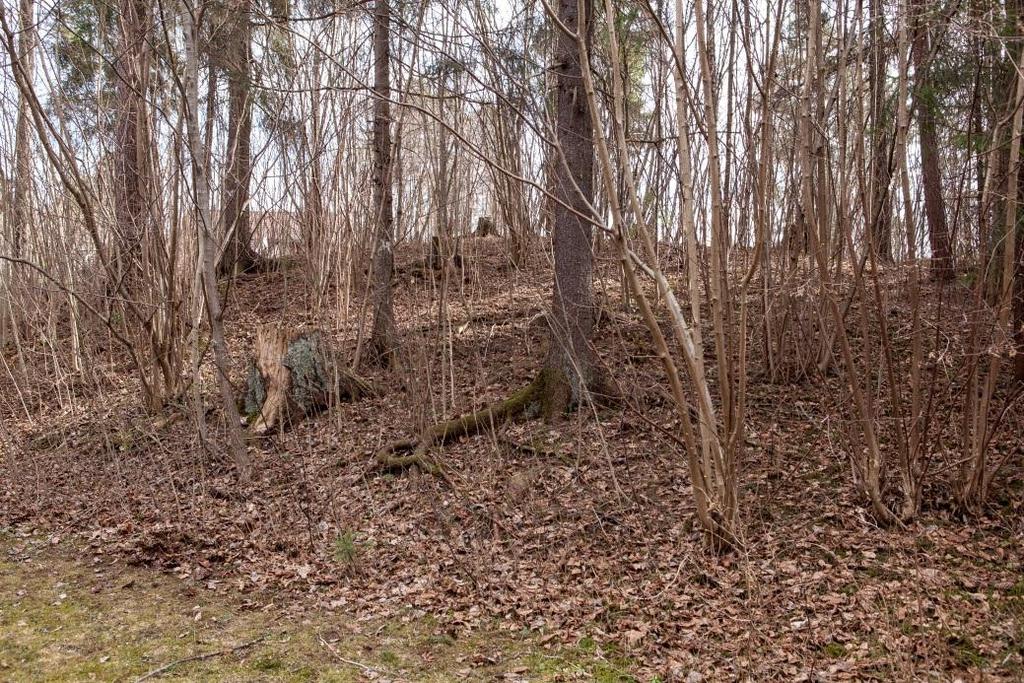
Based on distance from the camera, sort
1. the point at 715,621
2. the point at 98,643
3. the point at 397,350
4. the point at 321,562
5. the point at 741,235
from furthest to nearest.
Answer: the point at 397,350 → the point at 741,235 → the point at 321,562 → the point at 98,643 → the point at 715,621

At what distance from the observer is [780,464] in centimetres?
568

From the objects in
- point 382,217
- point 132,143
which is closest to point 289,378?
point 382,217

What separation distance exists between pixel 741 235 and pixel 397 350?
388 cm

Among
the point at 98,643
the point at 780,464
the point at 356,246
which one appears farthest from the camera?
the point at 356,246

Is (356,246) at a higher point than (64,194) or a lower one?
lower

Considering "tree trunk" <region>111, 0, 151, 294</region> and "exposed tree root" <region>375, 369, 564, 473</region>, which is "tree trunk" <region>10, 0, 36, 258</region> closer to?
"tree trunk" <region>111, 0, 151, 294</region>

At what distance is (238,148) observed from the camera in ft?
34.6

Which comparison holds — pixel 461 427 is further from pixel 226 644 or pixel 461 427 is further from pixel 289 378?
pixel 226 644

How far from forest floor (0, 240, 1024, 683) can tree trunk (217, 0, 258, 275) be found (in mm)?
2526

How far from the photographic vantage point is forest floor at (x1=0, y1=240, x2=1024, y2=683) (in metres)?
3.71

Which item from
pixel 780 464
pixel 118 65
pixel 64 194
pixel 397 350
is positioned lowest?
pixel 780 464

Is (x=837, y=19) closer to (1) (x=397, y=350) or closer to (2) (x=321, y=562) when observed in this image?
(2) (x=321, y=562)

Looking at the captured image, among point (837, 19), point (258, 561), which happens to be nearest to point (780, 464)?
point (837, 19)

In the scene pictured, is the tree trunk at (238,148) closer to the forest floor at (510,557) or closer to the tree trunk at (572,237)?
the forest floor at (510,557)
